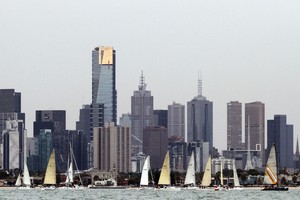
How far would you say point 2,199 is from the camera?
17062cm

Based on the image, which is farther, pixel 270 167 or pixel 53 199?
pixel 270 167

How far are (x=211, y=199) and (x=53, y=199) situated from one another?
20.1 meters

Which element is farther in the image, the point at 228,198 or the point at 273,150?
the point at 273,150

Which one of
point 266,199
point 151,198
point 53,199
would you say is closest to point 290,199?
point 266,199

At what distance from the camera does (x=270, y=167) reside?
19725 centimetres

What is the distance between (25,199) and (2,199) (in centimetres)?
337

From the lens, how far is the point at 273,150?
19500 cm

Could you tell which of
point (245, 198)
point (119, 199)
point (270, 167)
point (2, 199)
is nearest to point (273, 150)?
point (270, 167)

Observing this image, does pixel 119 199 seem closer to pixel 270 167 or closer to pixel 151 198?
pixel 151 198

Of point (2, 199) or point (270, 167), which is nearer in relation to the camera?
point (2, 199)

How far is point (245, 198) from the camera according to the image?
177875 millimetres

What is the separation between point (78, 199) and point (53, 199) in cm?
423

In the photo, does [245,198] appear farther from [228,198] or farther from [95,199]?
[95,199]

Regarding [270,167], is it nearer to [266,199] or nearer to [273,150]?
[273,150]
